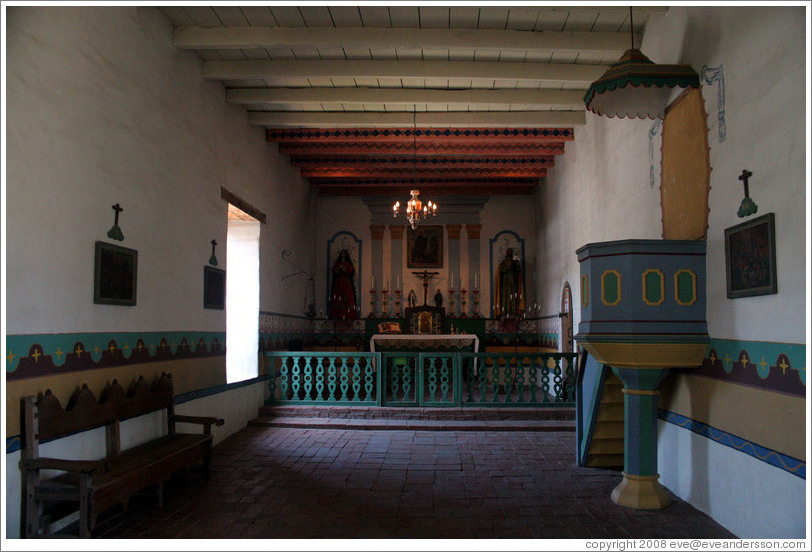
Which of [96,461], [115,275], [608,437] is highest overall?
[115,275]

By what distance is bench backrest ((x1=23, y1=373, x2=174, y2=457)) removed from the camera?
3.58 m

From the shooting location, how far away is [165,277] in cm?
554

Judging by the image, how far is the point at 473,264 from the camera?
503 inches

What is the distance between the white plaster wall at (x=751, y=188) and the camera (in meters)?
3.20

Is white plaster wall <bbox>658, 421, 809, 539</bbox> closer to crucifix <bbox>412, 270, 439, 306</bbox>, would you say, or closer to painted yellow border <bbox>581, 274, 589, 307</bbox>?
painted yellow border <bbox>581, 274, 589, 307</bbox>

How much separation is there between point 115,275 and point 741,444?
4734 mm

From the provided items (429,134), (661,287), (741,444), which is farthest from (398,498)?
(429,134)

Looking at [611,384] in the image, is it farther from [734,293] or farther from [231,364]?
[231,364]

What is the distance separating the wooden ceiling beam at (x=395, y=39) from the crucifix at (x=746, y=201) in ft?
8.77

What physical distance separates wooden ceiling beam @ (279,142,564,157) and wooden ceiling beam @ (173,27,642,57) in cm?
358

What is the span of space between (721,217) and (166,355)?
4.93m

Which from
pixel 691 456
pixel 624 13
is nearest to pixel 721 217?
pixel 691 456

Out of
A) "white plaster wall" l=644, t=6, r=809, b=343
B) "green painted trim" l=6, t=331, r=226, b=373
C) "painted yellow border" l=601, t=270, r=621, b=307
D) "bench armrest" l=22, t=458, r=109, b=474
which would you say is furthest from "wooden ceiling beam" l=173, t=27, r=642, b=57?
"bench armrest" l=22, t=458, r=109, b=474

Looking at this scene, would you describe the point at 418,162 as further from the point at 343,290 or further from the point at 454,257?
the point at 343,290
